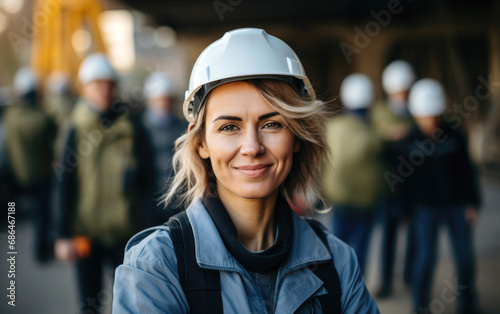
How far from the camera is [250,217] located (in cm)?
172

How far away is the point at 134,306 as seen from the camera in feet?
4.46

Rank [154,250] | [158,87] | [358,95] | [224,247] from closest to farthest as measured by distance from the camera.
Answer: [154,250] < [224,247] < [358,95] < [158,87]

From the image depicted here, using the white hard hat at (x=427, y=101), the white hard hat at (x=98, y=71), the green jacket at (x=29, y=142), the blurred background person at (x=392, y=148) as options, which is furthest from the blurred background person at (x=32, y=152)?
the white hard hat at (x=427, y=101)

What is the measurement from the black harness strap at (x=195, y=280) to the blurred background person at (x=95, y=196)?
2.57m

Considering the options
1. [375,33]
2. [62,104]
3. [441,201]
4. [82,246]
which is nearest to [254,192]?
[82,246]

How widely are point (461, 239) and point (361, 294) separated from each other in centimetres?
351

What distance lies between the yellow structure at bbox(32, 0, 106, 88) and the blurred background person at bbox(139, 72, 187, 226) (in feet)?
23.2

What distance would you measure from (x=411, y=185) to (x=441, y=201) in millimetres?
344

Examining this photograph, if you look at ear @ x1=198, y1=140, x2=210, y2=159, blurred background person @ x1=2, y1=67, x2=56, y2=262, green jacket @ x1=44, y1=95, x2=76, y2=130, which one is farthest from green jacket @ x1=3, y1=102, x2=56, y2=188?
ear @ x1=198, y1=140, x2=210, y2=159

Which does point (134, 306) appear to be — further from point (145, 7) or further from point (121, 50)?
point (121, 50)

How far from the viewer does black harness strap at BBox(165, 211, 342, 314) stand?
54.9 inches

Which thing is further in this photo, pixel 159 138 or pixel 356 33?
pixel 356 33

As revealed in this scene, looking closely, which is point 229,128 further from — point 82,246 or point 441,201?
point 441,201

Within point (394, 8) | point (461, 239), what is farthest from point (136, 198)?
point (394, 8)
